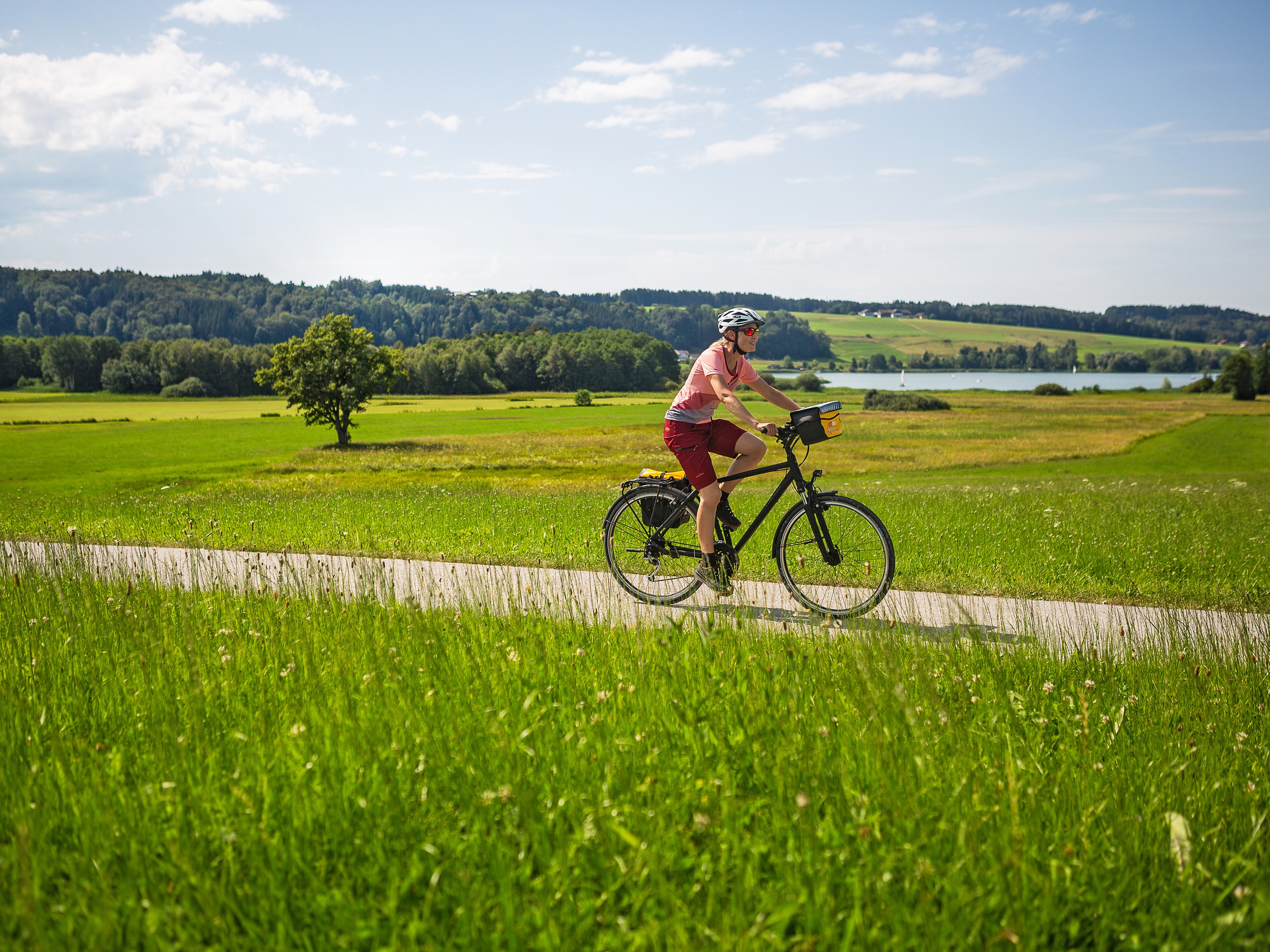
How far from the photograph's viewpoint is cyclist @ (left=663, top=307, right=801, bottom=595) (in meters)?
6.96

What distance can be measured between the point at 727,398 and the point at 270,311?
90.9 meters

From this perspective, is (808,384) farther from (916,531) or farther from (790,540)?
(790,540)

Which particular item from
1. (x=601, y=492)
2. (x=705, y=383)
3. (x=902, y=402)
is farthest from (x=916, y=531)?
(x=902, y=402)

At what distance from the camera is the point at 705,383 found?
714 cm

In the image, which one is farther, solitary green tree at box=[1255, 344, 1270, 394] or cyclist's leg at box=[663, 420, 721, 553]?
solitary green tree at box=[1255, 344, 1270, 394]

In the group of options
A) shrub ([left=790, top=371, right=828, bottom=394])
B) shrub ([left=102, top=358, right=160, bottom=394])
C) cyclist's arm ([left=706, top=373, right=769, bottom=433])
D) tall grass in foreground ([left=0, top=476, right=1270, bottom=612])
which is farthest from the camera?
shrub ([left=790, top=371, right=828, bottom=394])

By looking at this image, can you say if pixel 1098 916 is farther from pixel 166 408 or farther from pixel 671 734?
pixel 166 408

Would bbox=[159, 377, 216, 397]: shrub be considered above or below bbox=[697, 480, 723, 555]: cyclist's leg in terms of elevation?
above

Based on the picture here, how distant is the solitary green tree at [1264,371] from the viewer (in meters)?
111

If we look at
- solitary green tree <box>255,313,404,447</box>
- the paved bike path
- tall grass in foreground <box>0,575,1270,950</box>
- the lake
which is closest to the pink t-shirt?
the paved bike path

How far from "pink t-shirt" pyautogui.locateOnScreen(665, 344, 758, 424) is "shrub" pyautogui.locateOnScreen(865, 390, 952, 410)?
81312mm

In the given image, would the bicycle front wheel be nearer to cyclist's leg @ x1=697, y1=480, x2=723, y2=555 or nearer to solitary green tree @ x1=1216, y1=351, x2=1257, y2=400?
cyclist's leg @ x1=697, y1=480, x2=723, y2=555

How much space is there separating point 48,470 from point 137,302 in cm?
6499

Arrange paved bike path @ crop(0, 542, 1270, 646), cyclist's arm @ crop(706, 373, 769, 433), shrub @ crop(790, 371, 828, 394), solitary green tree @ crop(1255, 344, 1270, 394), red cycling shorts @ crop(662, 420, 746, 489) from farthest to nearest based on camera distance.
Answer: solitary green tree @ crop(1255, 344, 1270, 394) → shrub @ crop(790, 371, 828, 394) → red cycling shorts @ crop(662, 420, 746, 489) → cyclist's arm @ crop(706, 373, 769, 433) → paved bike path @ crop(0, 542, 1270, 646)
